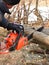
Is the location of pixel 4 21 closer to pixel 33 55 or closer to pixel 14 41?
pixel 14 41

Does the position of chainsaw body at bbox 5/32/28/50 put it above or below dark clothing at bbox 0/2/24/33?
below

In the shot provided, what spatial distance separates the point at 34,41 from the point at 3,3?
3.67 ft

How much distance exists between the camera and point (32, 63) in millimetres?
4387

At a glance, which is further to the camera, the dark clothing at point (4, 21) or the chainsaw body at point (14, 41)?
the chainsaw body at point (14, 41)

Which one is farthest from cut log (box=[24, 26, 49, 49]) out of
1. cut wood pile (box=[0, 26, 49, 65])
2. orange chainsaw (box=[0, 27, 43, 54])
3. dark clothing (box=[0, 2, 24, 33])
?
dark clothing (box=[0, 2, 24, 33])

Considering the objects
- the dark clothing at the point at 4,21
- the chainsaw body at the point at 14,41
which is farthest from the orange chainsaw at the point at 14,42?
the dark clothing at the point at 4,21

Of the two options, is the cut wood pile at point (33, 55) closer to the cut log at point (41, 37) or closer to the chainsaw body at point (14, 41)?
the cut log at point (41, 37)

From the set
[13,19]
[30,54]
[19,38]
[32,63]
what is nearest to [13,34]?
[19,38]

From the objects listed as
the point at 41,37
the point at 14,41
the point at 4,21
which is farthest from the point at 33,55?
the point at 4,21

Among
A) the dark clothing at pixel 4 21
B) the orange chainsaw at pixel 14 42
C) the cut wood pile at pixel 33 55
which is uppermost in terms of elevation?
the dark clothing at pixel 4 21

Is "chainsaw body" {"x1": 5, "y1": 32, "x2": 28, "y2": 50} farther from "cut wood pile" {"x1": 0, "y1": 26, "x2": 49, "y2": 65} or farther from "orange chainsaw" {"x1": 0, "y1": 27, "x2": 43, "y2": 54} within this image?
"cut wood pile" {"x1": 0, "y1": 26, "x2": 49, "y2": 65}

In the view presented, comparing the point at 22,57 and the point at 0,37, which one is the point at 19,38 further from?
the point at 0,37

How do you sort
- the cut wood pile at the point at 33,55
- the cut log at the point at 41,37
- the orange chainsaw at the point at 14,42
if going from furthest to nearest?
the orange chainsaw at the point at 14,42 < the cut log at the point at 41,37 < the cut wood pile at the point at 33,55

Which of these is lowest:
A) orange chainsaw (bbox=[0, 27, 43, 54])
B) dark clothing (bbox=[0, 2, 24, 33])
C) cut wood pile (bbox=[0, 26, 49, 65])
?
cut wood pile (bbox=[0, 26, 49, 65])
